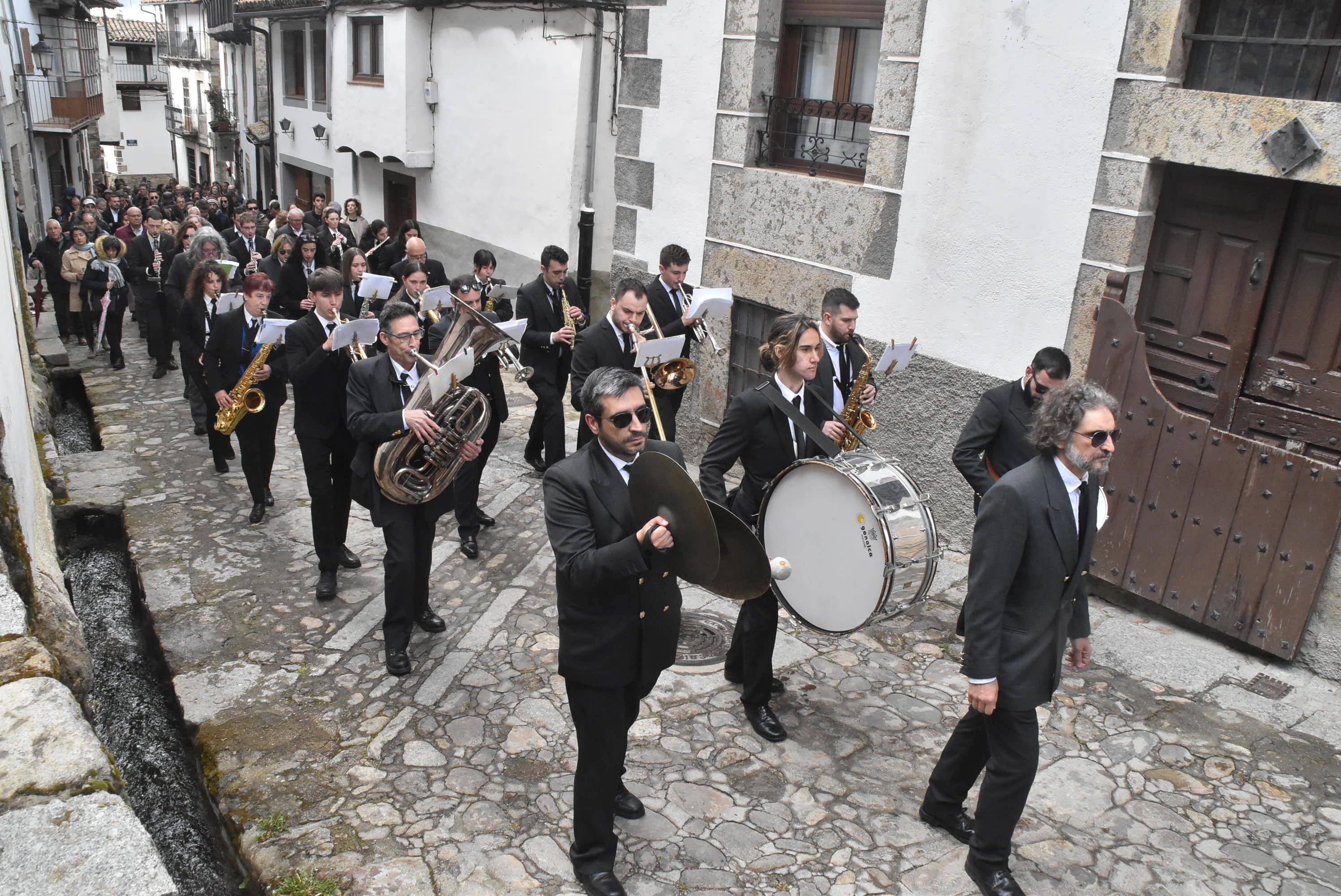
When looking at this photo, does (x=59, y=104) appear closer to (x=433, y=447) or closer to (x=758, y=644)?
(x=433, y=447)

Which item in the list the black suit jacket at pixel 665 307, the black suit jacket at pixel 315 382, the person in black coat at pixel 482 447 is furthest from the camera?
the black suit jacket at pixel 665 307

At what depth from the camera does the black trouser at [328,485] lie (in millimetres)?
6148

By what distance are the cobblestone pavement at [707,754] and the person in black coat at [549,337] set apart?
1.33 meters

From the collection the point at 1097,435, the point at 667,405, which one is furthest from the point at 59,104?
the point at 1097,435

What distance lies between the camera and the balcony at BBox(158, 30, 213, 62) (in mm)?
41406

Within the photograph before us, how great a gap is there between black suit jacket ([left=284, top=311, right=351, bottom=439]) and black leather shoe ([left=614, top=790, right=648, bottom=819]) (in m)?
2.96

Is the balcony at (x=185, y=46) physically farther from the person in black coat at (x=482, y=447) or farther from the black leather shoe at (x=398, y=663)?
the black leather shoe at (x=398, y=663)

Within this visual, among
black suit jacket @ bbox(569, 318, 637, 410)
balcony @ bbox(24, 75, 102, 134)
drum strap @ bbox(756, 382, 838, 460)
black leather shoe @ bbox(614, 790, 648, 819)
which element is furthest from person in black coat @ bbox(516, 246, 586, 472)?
balcony @ bbox(24, 75, 102, 134)

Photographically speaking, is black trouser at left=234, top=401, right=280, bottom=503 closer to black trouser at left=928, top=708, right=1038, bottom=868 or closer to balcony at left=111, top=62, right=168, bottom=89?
black trouser at left=928, top=708, right=1038, bottom=868

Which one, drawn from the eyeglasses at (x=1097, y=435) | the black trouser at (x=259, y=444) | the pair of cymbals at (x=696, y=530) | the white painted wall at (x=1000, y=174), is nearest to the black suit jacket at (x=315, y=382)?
the black trouser at (x=259, y=444)

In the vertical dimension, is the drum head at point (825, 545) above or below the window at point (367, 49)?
below

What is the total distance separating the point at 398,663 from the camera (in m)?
5.32

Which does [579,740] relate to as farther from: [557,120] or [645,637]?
[557,120]

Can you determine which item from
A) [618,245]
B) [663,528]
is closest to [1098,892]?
[663,528]
